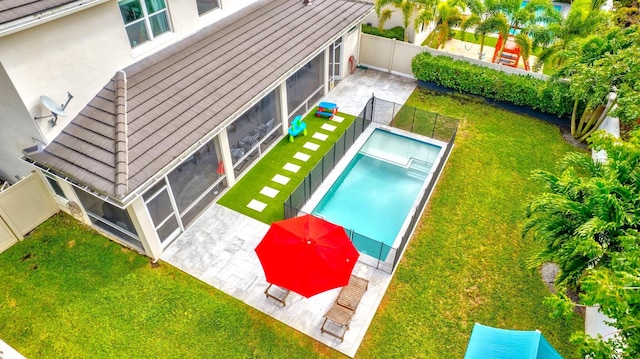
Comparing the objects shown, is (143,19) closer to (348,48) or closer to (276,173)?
(276,173)

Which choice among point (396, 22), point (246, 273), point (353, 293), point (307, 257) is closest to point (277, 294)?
point (246, 273)

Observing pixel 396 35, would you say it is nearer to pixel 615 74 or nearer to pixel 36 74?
pixel 615 74

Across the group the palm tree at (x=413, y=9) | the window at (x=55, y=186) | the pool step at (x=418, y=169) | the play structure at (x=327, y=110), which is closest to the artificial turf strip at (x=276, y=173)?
the play structure at (x=327, y=110)

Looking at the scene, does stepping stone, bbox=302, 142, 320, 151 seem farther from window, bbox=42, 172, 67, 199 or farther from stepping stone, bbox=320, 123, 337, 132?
window, bbox=42, 172, 67, 199

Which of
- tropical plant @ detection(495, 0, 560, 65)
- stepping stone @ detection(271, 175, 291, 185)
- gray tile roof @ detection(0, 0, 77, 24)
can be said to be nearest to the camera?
gray tile roof @ detection(0, 0, 77, 24)

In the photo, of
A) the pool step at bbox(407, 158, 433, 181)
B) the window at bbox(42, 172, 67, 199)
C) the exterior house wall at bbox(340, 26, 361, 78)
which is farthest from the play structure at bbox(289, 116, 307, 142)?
the window at bbox(42, 172, 67, 199)

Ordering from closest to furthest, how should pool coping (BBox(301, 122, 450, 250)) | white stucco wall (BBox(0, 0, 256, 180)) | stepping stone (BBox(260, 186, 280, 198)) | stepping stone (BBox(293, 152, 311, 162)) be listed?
1. white stucco wall (BBox(0, 0, 256, 180))
2. pool coping (BBox(301, 122, 450, 250))
3. stepping stone (BBox(260, 186, 280, 198))
4. stepping stone (BBox(293, 152, 311, 162))
